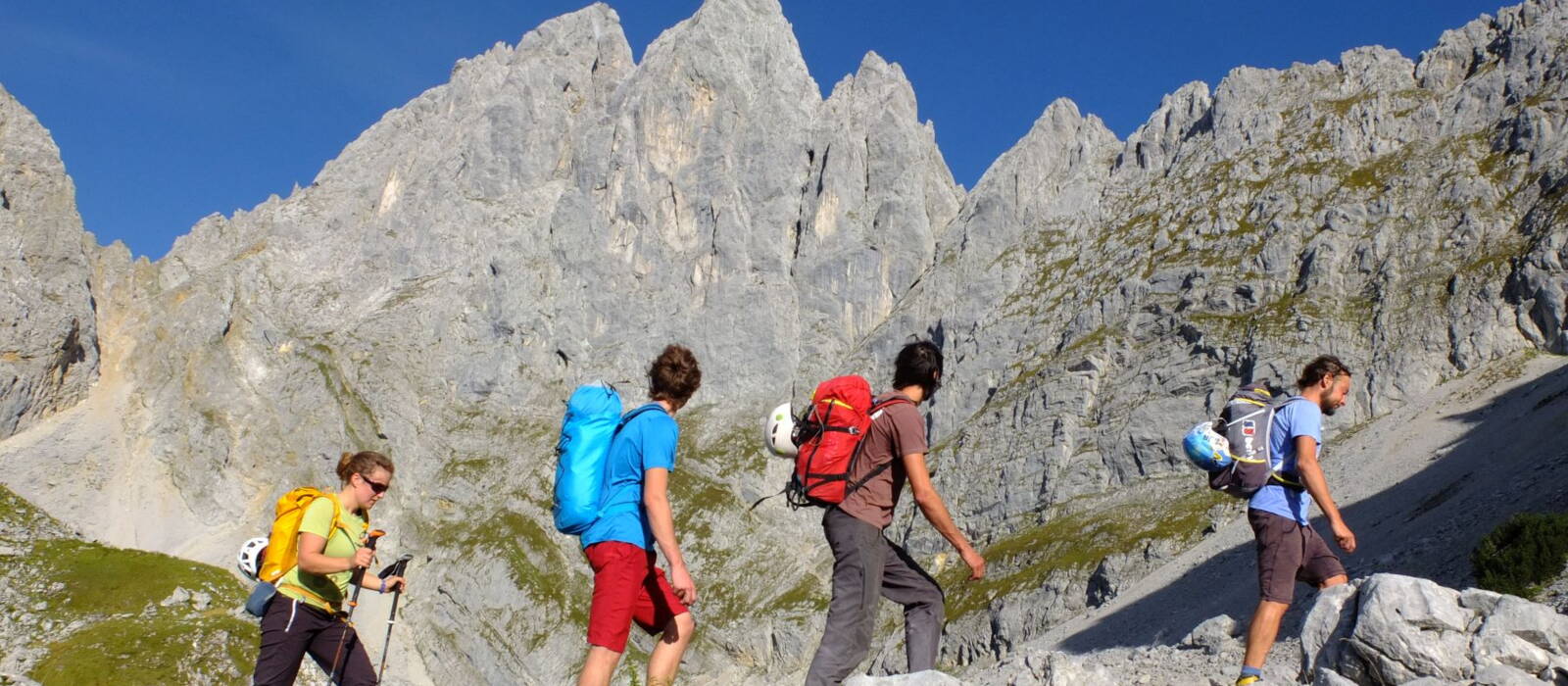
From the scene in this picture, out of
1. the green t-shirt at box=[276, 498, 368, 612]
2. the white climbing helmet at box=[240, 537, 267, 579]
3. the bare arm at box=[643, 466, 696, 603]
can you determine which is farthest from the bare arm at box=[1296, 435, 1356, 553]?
the white climbing helmet at box=[240, 537, 267, 579]

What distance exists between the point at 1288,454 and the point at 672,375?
248 inches

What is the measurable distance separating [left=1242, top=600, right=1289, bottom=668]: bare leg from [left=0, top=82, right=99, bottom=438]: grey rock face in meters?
158

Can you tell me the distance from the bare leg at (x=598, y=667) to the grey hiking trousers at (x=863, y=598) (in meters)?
1.79

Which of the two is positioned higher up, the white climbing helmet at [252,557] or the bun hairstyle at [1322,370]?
the white climbing helmet at [252,557]

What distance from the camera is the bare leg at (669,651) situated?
8578mm

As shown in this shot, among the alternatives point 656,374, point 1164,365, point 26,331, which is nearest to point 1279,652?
point 656,374

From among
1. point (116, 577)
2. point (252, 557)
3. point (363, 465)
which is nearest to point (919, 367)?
point (363, 465)

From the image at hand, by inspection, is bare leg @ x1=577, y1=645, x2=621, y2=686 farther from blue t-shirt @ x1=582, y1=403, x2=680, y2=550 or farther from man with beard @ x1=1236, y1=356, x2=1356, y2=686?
man with beard @ x1=1236, y1=356, x2=1356, y2=686

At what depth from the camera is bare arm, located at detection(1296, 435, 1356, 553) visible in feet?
30.8

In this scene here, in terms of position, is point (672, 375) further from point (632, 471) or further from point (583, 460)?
point (583, 460)

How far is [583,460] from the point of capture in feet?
29.0

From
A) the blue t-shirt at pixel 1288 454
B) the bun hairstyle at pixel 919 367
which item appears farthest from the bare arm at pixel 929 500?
the blue t-shirt at pixel 1288 454

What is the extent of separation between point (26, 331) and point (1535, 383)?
166769 mm

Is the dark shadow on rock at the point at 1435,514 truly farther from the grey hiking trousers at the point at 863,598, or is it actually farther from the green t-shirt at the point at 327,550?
the green t-shirt at the point at 327,550
